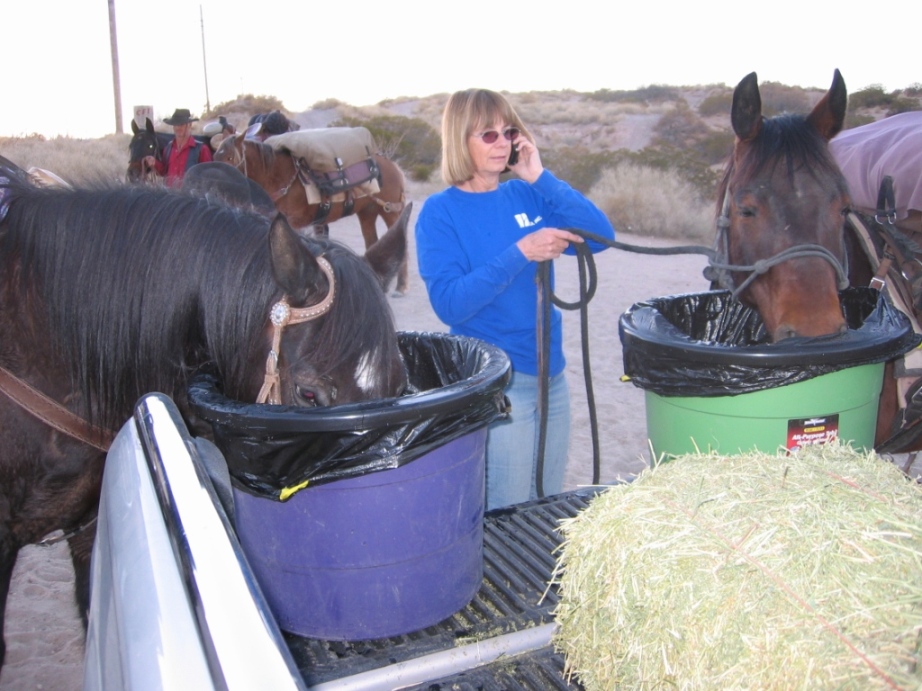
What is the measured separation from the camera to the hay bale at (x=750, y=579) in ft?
3.09

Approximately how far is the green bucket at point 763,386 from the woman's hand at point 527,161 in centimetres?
86

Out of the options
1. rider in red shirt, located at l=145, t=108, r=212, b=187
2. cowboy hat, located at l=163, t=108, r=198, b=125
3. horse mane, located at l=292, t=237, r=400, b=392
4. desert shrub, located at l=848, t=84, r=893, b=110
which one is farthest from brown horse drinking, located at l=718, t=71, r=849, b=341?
desert shrub, located at l=848, t=84, r=893, b=110

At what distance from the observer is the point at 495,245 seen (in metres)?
2.68

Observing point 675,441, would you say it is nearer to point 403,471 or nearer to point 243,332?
point 403,471

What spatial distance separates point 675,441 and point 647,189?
570 inches

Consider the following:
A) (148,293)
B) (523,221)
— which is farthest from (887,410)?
(148,293)

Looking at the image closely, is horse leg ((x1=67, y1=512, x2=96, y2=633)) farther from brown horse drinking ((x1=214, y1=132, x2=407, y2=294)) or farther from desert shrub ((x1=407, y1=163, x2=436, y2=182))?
desert shrub ((x1=407, y1=163, x2=436, y2=182))

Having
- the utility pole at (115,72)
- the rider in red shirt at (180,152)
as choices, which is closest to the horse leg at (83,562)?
the rider in red shirt at (180,152)

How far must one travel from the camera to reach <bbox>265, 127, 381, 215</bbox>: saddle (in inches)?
369

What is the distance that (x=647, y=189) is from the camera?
1561 cm

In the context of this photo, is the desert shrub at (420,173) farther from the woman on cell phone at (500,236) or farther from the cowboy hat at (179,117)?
the woman on cell phone at (500,236)

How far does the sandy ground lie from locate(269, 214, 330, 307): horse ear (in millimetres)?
1207

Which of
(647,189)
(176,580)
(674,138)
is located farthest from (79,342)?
(674,138)

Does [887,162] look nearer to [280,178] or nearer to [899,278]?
[899,278]
